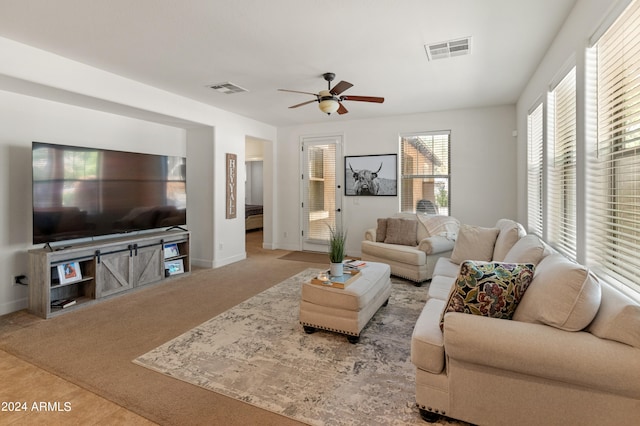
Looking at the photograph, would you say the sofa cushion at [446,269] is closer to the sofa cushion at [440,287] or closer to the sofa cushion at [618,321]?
the sofa cushion at [440,287]

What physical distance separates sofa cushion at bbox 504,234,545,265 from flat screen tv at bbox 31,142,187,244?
14.2ft

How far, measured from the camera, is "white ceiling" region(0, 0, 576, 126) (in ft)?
7.82

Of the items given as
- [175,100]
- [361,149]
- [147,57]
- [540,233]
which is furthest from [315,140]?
[540,233]

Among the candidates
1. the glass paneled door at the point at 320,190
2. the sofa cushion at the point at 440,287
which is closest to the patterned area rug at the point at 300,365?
the sofa cushion at the point at 440,287

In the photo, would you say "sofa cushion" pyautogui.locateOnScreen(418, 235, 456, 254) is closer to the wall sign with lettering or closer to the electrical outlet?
the wall sign with lettering

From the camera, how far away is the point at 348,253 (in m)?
6.23

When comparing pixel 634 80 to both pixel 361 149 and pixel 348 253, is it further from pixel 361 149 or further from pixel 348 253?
pixel 348 253

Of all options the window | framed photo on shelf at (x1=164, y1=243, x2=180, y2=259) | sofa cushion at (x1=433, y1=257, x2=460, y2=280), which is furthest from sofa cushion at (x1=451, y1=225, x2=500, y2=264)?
framed photo on shelf at (x1=164, y1=243, x2=180, y2=259)

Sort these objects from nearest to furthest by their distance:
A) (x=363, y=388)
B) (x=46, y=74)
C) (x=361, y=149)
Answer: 1. (x=363, y=388)
2. (x=46, y=74)
3. (x=361, y=149)

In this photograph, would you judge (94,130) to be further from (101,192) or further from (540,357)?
(540,357)

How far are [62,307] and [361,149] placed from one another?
499cm

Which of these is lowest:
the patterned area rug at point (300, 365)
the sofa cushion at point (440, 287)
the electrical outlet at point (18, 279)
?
the patterned area rug at point (300, 365)

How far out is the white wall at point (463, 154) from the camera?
5.15 m

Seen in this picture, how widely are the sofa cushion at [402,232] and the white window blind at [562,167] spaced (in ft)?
5.97
